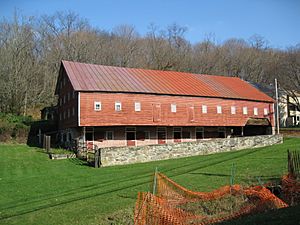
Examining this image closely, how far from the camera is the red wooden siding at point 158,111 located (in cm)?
3322

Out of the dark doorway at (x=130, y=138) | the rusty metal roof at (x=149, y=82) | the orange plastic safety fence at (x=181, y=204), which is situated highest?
the rusty metal roof at (x=149, y=82)

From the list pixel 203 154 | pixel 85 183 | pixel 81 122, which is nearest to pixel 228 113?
pixel 203 154

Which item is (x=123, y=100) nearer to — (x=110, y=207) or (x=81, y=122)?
(x=81, y=122)

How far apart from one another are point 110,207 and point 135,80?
26.5 m

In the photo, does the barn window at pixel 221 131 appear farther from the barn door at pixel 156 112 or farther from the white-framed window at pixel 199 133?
the barn door at pixel 156 112

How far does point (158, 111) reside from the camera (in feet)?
120

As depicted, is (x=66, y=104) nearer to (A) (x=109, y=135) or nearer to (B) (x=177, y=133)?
(A) (x=109, y=135)

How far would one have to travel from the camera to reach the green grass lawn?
1200 centimetres

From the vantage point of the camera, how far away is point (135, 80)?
3812 cm

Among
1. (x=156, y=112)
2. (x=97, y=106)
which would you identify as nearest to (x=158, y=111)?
(x=156, y=112)

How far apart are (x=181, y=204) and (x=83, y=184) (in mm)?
7494

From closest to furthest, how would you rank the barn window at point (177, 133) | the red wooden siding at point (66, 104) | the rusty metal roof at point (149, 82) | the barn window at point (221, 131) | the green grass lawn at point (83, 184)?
the green grass lawn at point (83, 184) < the red wooden siding at point (66, 104) < the rusty metal roof at point (149, 82) < the barn window at point (177, 133) < the barn window at point (221, 131)

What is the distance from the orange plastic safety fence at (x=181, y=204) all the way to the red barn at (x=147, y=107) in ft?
68.9

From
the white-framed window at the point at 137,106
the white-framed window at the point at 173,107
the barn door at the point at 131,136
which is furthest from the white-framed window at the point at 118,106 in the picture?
the white-framed window at the point at 173,107
